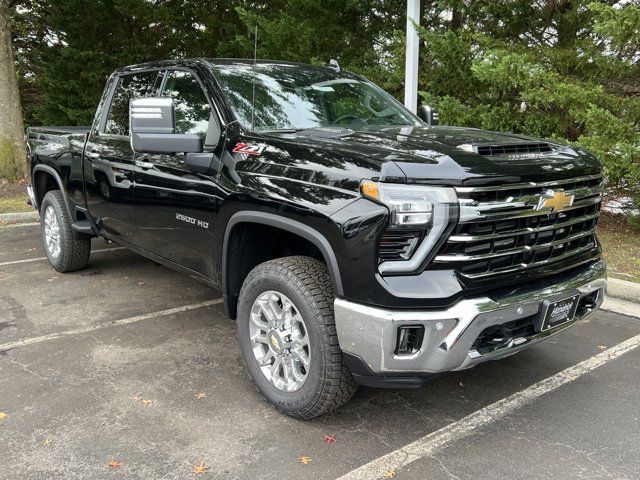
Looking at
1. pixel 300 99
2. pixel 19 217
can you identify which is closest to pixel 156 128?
pixel 300 99

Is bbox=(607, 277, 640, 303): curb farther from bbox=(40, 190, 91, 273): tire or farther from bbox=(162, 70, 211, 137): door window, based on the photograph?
bbox=(40, 190, 91, 273): tire

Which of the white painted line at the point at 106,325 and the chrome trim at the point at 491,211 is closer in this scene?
the chrome trim at the point at 491,211

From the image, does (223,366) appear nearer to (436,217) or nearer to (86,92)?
(436,217)

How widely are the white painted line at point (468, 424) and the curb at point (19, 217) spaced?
796 centimetres

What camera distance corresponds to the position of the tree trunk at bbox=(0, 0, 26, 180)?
10.8 metres

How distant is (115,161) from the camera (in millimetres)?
4664

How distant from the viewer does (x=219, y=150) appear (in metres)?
3.53

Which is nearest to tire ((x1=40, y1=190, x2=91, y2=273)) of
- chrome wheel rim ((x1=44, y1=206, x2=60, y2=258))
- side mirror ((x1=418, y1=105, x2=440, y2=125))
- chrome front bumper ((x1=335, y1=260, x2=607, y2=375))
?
chrome wheel rim ((x1=44, y1=206, x2=60, y2=258))

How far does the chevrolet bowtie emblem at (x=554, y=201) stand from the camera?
287 cm

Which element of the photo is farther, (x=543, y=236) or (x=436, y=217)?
(x=543, y=236)

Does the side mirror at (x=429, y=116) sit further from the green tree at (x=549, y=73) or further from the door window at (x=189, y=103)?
the green tree at (x=549, y=73)

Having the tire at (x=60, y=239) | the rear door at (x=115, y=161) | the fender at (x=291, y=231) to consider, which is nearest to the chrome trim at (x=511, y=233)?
the fender at (x=291, y=231)

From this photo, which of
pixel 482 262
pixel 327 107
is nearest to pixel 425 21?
pixel 327 107

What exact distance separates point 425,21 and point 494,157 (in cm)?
862
